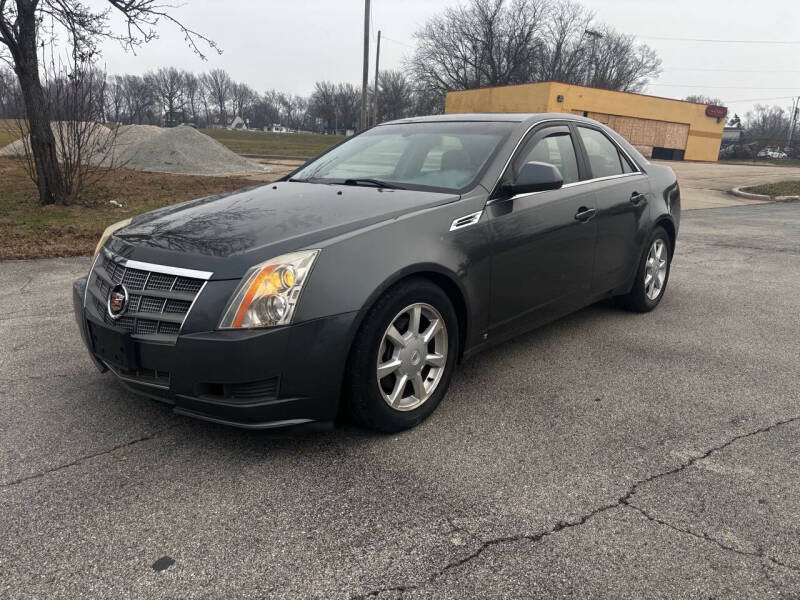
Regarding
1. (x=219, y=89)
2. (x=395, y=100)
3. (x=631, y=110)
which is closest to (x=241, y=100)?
(x=219, y=89)

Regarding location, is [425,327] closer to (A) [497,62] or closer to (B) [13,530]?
(B) [13,530]

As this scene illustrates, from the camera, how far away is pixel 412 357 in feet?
10.1

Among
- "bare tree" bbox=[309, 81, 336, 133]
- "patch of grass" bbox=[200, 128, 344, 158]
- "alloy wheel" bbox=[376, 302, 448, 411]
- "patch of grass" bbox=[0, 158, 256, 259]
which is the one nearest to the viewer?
"alloy wheel" bbox=[376, 302, 448, 411]

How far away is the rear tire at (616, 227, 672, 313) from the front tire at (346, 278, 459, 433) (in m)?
2.44

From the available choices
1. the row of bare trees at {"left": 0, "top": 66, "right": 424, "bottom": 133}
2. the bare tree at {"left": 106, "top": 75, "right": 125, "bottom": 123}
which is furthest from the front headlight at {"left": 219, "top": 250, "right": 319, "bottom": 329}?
the row of bare trees at {"left": 0, "top": 66, "right": 424, "bottom": 133}

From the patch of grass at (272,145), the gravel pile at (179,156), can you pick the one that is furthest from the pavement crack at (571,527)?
the gravel pile at (179,156)

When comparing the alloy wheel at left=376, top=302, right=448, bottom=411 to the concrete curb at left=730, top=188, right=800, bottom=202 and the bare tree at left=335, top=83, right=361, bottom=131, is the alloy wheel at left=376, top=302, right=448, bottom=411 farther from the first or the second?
the bare tree at left=335, top=83, right=361, bottom=131

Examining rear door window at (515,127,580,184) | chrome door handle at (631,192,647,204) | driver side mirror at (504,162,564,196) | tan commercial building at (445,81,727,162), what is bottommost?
chrome door handle at (631,192,647,204)

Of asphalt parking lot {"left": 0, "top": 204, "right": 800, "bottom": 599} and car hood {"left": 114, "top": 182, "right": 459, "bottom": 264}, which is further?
car hood {"left": 114, "top": 182, "right": 459, "bottom": 264}

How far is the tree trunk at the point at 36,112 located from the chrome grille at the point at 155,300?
923cm

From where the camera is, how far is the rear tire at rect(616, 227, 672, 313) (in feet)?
16.8

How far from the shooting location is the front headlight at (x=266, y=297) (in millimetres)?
2607

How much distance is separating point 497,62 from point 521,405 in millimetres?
63496

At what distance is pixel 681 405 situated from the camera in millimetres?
3500
